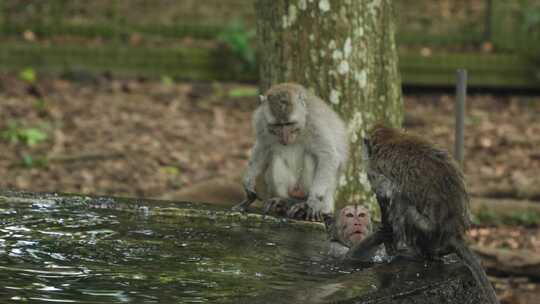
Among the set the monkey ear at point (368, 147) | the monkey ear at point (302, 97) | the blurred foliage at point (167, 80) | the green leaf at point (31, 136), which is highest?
the monkey ear at point (302, 97)

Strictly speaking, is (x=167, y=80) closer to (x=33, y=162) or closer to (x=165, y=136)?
(x=165, y=136)

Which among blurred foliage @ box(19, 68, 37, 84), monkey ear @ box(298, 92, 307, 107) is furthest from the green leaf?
monkey ear @ box(298, 92, 307, 107)

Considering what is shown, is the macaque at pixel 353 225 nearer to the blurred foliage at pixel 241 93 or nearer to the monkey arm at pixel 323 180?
the monkey arm at pixel 323 180

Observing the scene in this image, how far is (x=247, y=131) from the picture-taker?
1264 cm

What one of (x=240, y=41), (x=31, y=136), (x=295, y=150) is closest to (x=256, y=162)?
(x=295, y=150)

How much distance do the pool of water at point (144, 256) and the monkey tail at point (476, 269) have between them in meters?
0.55

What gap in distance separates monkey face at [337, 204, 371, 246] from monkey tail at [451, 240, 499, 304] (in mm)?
586

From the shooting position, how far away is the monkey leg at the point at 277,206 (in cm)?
670

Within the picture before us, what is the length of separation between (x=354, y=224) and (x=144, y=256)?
1.08 meters

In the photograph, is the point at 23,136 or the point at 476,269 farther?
the point at 23,136

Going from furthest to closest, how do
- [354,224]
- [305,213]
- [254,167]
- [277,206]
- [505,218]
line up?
1. [505,218]
2. [254,167]
3. [277,206]
4. [305,213]
5. [354,224]

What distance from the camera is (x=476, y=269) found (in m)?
4.99

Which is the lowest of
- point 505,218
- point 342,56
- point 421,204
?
point 505,218

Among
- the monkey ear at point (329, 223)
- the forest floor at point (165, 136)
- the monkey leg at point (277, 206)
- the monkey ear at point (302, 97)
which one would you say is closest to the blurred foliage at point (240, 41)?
the forest floor at point (165, 136)
